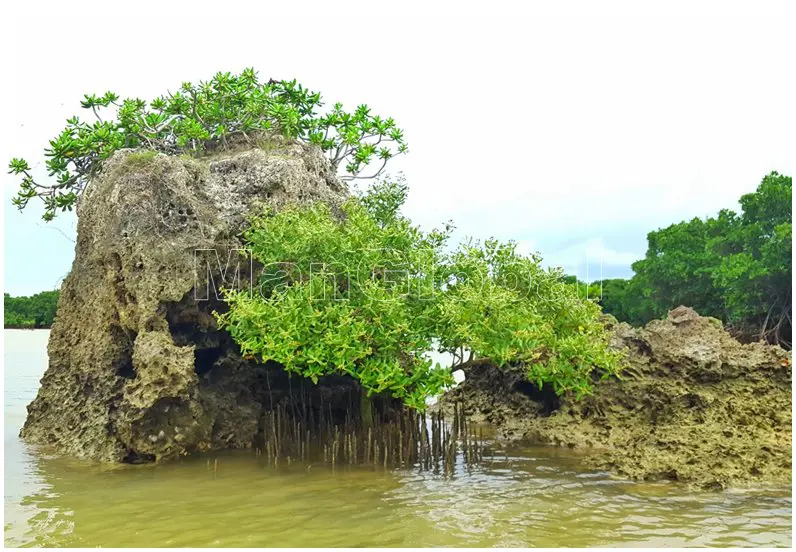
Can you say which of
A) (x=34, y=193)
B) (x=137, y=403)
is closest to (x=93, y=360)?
(x=137, y=403)

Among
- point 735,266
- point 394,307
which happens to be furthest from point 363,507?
point 735,266

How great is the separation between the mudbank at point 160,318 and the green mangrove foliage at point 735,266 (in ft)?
64.7

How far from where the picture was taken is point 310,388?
42.0ft

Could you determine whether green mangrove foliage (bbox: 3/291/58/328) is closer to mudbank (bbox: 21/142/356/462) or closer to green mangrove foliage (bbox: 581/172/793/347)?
green mangrove foliage (bbox: 581/172/793/347)

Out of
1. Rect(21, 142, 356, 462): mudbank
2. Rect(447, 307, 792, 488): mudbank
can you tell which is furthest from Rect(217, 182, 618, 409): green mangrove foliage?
Rect(447, 307, 792, 488): mudbank

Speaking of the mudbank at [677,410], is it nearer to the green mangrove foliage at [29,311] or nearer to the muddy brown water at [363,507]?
the muddy brown water at [363,507]

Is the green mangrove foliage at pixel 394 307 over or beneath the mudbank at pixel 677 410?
over

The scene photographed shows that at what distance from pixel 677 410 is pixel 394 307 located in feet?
17.0

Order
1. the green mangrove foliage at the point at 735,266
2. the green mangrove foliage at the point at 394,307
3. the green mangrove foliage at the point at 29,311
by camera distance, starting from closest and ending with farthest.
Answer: the green mangrove foliage at the point at 394,307
the green mangrove foliage at the point at 735,266
the green mangrove foliage at the point at 29,311

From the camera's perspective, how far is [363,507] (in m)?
8.88

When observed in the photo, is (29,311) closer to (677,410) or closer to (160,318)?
(160,318)

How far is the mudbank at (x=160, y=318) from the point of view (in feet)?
35.9

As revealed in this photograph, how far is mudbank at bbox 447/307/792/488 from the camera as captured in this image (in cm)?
1023

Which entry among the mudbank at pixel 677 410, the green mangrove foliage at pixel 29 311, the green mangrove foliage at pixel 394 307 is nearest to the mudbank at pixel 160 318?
the green mangrove foliage at pixel 394 307
